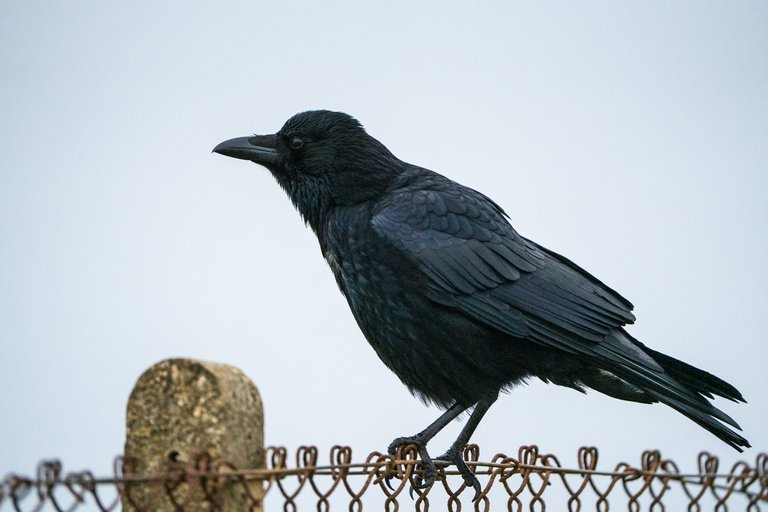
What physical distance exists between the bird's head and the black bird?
15 centimetres

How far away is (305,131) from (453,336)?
1.65m

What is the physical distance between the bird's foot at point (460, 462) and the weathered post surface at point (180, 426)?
8.03 feet

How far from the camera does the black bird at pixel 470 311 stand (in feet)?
16.7

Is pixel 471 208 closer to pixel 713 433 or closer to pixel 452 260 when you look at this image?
pixel 452 260

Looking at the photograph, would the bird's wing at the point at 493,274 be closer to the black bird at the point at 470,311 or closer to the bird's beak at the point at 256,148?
the black bird at the point at 470,311

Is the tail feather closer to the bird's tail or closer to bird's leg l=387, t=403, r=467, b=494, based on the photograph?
the bird's tail

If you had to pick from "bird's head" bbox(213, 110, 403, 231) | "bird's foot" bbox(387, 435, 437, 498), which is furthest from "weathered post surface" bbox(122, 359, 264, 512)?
"bird's head" bbox(213, 110, 403, 231)

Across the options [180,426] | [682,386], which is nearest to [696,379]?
[682,386]

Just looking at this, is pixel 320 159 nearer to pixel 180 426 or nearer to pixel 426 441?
pixel 426 441

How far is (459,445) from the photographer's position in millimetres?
5293

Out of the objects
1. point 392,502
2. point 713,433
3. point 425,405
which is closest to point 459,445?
point 425,405

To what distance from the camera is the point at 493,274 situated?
210 inches

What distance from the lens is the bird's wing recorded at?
516 cm

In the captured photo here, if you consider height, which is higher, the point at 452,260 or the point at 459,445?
the point at 452,260
